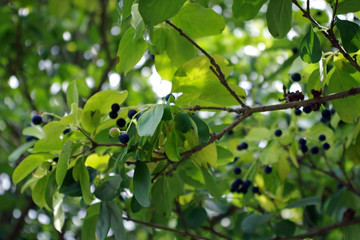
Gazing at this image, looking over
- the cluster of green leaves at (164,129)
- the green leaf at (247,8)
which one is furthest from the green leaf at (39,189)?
the green leaf at (247,8)

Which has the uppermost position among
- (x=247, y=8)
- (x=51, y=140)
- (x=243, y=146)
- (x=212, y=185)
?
(x=247, y=8)

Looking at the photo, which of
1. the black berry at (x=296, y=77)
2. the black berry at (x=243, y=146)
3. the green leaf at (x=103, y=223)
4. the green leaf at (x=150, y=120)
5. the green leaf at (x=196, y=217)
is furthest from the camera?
the black berry at (x=243, y=146)

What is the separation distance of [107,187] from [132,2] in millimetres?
716

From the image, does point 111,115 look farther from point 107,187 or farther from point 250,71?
point 250,71

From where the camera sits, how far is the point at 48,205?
1509 millimetres

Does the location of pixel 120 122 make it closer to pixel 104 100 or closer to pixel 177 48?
pixel 104 100

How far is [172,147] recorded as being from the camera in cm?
132

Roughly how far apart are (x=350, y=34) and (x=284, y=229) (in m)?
1.16

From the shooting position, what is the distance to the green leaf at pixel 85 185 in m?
1.45

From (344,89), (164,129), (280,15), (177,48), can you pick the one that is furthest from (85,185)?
(344,89)

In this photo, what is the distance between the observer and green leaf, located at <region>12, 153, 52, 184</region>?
1.57 m

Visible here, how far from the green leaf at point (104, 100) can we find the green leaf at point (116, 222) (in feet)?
1.20

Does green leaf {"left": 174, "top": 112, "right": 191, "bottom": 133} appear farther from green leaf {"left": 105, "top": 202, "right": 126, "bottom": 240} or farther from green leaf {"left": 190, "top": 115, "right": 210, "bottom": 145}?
green leaf {"left": 105, "top": 202, "right": 126, "bottom": 240}

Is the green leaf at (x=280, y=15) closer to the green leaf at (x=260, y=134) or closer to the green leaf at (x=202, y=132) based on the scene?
the green leaf at (x=202, y=132)
